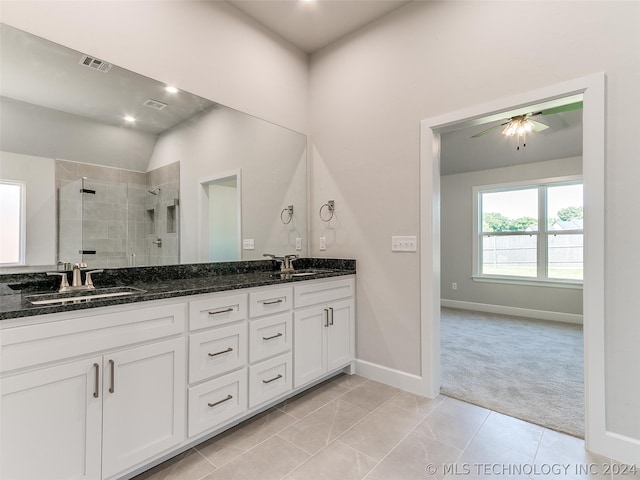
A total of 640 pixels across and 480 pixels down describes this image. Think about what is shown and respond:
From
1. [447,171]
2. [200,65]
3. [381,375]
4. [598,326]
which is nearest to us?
[598,326]

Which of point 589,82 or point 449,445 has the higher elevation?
point 589,82

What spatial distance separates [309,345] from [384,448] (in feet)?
2.64

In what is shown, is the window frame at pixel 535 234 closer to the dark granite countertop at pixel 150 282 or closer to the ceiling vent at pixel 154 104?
the dark granite countertop at pixel 150 282

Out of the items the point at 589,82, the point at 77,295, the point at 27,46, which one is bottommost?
the point at 77,295

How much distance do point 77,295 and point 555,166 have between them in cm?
566

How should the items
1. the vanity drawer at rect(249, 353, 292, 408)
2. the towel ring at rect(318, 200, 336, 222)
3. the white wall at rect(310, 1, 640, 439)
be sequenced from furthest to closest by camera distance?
the towel ring at rect(318, 200, 336, 222) < the vanity drawer at rect(249, 353, 292, 408) < the white wall at rect(310, 1, 640, 439)

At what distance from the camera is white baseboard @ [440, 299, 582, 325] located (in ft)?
14.5

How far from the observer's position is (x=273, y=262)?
284cm

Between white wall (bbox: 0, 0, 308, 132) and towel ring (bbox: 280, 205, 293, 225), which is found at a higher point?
white wall (bbox: 0, 0, 308, 132)

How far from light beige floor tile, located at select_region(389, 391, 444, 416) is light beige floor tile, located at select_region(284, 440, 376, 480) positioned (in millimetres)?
610

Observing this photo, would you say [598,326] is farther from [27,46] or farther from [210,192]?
[27,46]

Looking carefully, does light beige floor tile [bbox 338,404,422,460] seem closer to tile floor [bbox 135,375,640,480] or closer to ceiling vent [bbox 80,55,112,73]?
tile floor [bbox 135,375,640,480]

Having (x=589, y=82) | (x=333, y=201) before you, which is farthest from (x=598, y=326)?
(x=333, y=201)

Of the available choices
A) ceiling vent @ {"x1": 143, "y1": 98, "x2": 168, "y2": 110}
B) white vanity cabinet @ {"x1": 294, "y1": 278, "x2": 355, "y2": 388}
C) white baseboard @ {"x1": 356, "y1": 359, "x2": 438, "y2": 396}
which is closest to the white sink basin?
white vanity cabinet @ {"x1": 294, "y1": 278, "x2": 355, "y2": 388}
